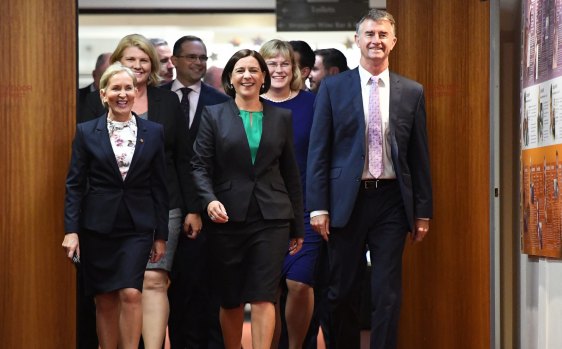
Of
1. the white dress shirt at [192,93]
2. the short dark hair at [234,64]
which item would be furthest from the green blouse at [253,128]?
the white dress shirt at [192,93]

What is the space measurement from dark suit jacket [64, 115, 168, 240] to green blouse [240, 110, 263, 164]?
19.6 inches

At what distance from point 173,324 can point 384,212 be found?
5.65 ft

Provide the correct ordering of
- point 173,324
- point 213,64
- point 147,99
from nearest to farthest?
point 147,99 < point 173,324 < point 213,64

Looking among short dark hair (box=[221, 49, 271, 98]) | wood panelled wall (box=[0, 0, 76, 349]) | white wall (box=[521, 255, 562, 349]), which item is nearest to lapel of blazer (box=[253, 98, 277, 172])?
short dark hair (box=[221, 49, 271, 98])

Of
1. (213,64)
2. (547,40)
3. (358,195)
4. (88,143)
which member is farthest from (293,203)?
(213,64)

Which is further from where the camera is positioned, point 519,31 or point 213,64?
point 213,64

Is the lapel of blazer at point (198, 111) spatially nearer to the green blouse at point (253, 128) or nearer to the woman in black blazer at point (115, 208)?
the woman in black blazer at point (115, 208)

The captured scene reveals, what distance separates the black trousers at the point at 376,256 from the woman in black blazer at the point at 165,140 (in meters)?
0.93

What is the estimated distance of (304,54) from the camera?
280 inches

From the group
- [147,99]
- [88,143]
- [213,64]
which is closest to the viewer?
[88,143]

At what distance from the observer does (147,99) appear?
245 inches

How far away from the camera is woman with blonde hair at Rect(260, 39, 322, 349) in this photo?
629cm

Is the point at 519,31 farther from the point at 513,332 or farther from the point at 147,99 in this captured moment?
the point at 147,99

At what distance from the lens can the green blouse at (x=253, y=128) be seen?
5625mm
